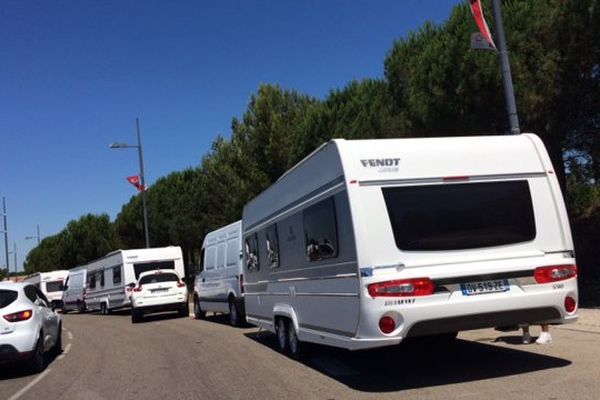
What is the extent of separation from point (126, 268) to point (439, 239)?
21.0 meters

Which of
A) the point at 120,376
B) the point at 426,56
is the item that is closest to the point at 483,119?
the point at 426,56

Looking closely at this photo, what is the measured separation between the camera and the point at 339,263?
8.22 meters

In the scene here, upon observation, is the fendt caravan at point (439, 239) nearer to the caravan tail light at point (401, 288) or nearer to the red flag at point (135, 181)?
the caravan tail light at point (401, 288)

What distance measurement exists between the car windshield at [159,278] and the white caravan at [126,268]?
8.16 feet

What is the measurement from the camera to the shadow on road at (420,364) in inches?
317

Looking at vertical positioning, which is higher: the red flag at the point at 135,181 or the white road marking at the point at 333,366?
the red flag at the point at 135,181

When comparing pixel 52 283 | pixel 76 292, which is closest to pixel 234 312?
pixel 76 292

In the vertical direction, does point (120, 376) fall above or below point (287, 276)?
below

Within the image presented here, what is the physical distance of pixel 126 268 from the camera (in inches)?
1053

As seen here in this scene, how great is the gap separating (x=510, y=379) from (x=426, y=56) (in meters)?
11.8

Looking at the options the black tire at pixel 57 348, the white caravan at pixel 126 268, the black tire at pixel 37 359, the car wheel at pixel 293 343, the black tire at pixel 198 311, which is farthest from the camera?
the white caravan at pixel 126 268

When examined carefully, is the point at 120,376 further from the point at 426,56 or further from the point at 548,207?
the point at 426,56

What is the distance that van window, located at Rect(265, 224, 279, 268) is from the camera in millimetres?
11492

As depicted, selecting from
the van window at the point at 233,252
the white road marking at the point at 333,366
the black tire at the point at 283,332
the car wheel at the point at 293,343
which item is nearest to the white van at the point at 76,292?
the van window at the point at 233,252
